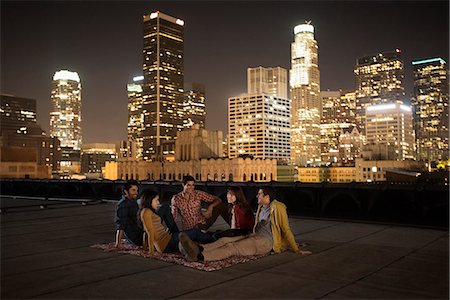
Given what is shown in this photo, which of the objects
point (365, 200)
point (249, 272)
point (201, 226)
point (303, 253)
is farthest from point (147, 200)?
point (365, 200)

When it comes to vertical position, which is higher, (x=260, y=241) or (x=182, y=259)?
(x=260, y=241)

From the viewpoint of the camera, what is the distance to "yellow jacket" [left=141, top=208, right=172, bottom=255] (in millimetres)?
9945

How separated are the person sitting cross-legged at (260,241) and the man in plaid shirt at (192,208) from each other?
1289 mm

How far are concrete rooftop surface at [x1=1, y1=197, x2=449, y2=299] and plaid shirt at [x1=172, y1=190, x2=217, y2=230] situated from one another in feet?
5.14

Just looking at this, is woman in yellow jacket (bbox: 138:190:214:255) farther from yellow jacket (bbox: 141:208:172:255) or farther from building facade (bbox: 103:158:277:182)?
building facade (bbox: 103:158:277:182)

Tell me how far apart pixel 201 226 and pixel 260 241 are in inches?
74.0

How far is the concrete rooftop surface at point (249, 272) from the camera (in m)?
7.19

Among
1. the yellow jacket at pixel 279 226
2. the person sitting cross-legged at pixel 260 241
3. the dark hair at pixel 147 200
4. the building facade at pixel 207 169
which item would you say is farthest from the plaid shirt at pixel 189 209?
the building facade at pixel 207 169

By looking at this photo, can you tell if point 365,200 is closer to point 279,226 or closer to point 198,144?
point 279,226

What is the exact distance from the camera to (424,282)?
7.82 metres

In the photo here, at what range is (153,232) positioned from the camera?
33.4 feet

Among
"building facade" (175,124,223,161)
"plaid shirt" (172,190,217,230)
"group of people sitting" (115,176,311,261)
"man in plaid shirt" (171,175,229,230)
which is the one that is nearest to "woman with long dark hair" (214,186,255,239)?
"group of people sitting" (115,176,311,261)

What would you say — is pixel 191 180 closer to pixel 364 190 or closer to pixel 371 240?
pixel 371 240

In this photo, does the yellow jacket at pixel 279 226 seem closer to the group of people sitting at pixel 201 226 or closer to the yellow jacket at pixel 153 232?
the group of people sitting at pixel 201 226
